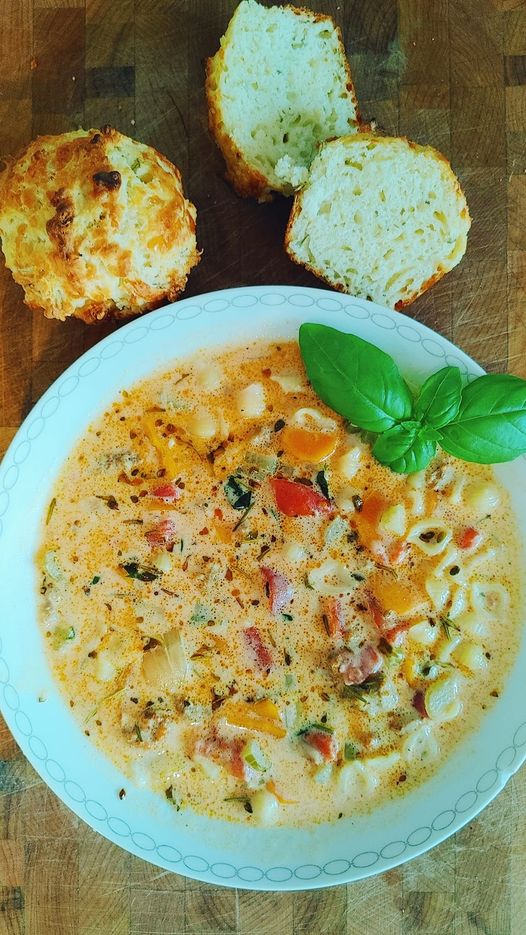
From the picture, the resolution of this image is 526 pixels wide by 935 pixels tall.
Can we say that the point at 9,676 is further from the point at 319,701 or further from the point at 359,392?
the point at 359,392

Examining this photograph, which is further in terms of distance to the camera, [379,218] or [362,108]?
[362,108]

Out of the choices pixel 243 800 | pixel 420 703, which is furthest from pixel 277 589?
pixel 243 800

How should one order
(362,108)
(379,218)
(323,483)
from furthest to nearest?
(362,108) → (323,483) → (379,218)

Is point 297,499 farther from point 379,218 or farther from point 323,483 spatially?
point 379,218

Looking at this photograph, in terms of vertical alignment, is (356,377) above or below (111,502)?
above

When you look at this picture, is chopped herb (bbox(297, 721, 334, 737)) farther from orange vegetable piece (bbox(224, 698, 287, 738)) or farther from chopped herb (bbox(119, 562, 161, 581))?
chopped herb (bbox(119, 562, 161, 581))

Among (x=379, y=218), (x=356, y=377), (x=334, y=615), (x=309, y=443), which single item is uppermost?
(x=379, y=218)

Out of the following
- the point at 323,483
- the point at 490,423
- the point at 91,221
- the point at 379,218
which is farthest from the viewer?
the point at 323,483
